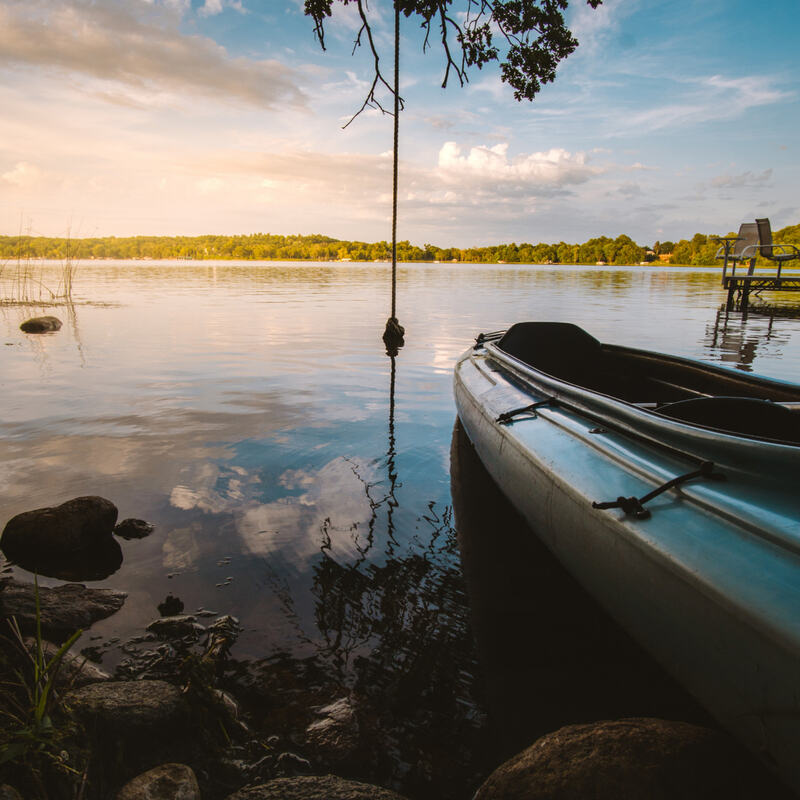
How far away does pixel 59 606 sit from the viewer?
9.93 ft

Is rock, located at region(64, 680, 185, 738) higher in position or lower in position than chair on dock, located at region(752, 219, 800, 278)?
lower

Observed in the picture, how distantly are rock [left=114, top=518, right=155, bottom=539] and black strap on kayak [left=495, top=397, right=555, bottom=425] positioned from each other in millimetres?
2785

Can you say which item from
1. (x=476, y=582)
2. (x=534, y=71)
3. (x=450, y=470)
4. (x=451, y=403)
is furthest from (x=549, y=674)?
(x=534, y=71)

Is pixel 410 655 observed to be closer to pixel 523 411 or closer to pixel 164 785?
pixel 164 785

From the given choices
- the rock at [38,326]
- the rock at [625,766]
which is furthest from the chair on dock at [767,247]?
the rock at [38,326]

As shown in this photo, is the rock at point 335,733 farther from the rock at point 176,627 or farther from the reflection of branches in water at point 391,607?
the rock at point 176,627

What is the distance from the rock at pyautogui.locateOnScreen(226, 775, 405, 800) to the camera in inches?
70.2

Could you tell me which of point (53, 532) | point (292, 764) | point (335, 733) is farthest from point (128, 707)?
point (53, 532)

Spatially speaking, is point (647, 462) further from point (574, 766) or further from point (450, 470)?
point (450, 470)

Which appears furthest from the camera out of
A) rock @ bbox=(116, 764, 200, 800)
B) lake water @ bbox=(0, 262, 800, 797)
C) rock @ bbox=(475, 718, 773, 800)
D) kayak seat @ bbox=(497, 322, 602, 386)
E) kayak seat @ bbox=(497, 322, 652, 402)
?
kayak seat @ bbox=(497, 322, 602, 386)

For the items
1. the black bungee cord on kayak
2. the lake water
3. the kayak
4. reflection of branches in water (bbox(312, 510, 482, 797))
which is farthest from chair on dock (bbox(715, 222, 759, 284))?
reflection of branches in water (bbox(312, 510, 482, 797))

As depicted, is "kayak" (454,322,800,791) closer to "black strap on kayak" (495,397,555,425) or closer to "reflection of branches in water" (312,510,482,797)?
"black strap on kayak" (495,397,555,425)

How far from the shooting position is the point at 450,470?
18.1ft

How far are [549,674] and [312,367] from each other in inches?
333
